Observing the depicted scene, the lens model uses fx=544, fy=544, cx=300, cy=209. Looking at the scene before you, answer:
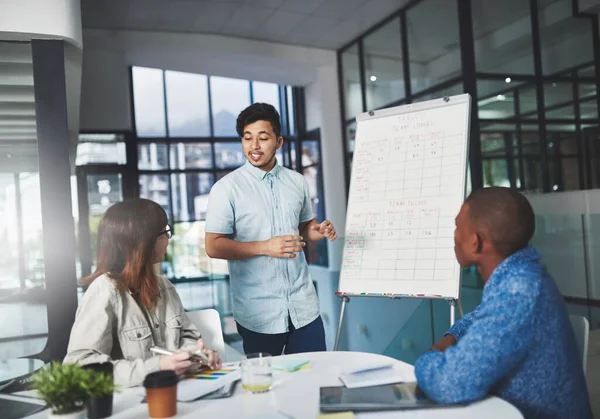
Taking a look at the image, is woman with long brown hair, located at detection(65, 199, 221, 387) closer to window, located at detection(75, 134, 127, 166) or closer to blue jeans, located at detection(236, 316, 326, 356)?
blue jeans, located at detection(236, 316, 326, 356)

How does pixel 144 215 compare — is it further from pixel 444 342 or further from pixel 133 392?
pixel 444 342

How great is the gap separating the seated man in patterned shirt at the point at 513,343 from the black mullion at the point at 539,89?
4.48 m

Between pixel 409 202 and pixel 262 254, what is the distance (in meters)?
0.87

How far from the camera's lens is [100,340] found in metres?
1.55

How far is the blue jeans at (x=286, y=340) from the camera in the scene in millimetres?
2301

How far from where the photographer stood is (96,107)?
292 inches

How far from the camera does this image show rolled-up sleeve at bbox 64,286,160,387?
4.91 ft

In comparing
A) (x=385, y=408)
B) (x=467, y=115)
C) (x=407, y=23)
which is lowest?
(x=385, y=408)

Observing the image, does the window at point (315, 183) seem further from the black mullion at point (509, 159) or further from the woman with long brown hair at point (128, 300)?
the woman with long brown hair at point (128, 300)

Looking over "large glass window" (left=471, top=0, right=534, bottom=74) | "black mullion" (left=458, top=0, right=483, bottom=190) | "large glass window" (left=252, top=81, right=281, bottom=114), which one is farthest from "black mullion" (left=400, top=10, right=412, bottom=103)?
"large glass window" (left=252, top=81, right=281, bottom=114)

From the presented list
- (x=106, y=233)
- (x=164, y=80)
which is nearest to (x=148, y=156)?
(x=164, y=80)

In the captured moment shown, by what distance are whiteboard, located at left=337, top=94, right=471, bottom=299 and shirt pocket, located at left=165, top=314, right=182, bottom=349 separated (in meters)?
1.15

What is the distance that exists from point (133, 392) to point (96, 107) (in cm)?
666

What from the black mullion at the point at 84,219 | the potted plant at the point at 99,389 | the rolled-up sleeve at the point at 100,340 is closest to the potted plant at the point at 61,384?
the potted plant at the point at 99,389
